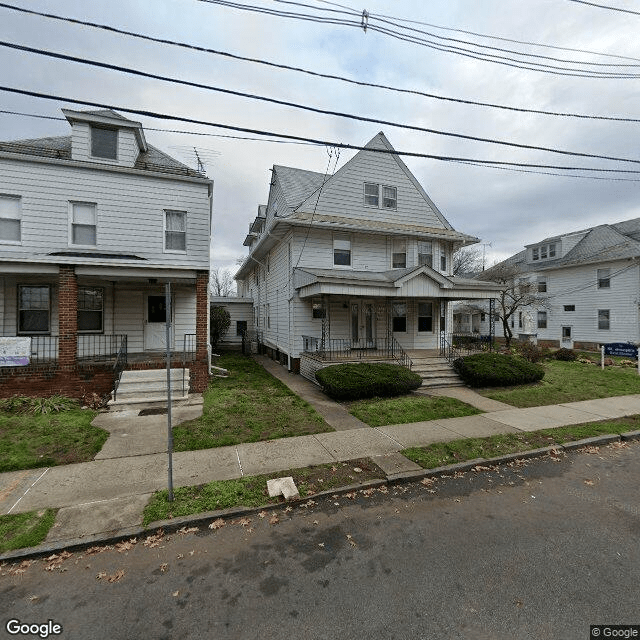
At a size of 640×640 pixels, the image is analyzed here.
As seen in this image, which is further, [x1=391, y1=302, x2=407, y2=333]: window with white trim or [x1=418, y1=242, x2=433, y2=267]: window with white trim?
[x1=418, y1=242, x2=433, y2=267]: window with white trim

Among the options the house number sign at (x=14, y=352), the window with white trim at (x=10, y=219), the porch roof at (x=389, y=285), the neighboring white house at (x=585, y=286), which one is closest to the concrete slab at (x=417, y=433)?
the porch roof at (x=389, y=285)

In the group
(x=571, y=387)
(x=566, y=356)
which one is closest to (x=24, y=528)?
(x=571, y=387)

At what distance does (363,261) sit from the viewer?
1492 centimetres

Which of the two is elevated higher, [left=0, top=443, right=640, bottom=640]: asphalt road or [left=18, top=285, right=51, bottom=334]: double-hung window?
[left=18, top=285, right=51, bottom=334]: double-hung window

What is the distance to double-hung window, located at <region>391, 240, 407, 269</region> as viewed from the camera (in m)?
15.6

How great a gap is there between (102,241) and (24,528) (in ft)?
33.9

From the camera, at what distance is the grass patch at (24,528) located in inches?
142

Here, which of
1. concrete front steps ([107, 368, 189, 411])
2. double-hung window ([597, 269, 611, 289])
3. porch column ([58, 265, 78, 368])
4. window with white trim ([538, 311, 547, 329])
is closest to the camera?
concrete front steps ([107, 368, 189, 411])

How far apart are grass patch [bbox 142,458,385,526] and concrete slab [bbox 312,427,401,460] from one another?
39cm

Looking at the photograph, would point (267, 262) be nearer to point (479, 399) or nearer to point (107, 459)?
point (479, 399)

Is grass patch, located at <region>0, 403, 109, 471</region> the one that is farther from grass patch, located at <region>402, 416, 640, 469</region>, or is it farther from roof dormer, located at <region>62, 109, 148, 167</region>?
roof dormer, located at <region>62, 109, 148, 167</region>

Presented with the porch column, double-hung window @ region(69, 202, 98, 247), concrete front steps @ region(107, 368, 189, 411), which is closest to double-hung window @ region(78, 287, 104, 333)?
double-hung window @ region(69, 202, 98, 247)

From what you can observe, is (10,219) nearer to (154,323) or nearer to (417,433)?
(154,323)

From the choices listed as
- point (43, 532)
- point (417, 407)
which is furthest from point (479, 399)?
point (43, 532)
